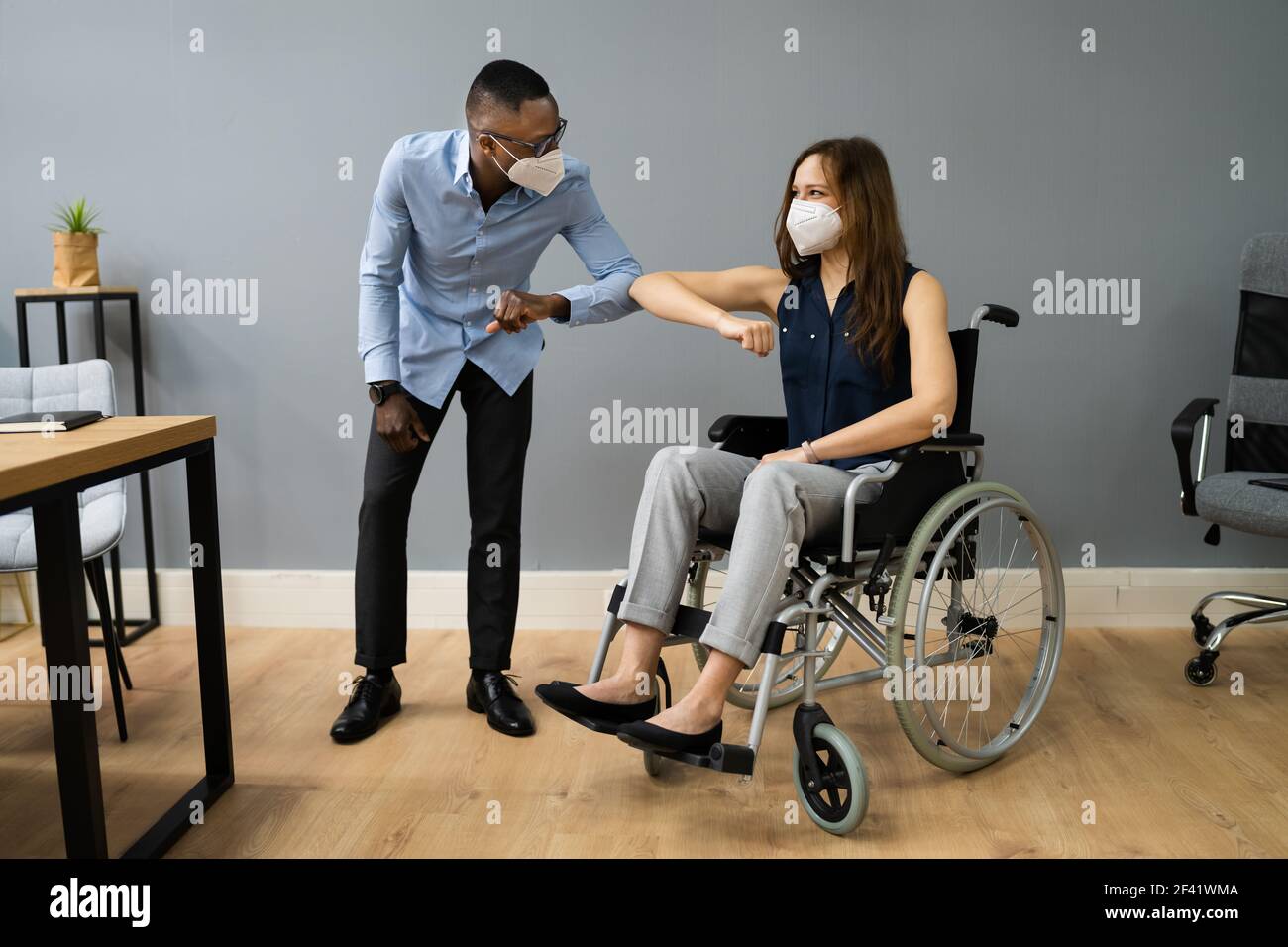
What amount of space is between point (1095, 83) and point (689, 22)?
3.44 feet

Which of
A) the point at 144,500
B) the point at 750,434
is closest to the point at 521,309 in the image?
the point at 750,434

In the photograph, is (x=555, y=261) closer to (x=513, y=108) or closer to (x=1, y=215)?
(x=513, y=108)

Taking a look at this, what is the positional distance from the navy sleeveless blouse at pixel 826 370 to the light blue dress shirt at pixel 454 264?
1.20 ft

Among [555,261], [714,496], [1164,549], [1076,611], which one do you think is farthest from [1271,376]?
[555,261]

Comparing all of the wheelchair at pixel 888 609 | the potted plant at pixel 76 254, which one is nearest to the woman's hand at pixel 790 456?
the wheelchair at pixel 888 609

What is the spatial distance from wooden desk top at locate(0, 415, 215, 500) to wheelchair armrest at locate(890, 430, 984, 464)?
1.19 meters

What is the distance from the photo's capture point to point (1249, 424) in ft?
8.93

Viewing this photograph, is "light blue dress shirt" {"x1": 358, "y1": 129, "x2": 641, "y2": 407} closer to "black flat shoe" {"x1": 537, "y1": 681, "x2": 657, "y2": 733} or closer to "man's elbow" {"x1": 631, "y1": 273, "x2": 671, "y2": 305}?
"man's elbow" {"x1": 631, "y1": 273, "x2": 671, "y2": 305}

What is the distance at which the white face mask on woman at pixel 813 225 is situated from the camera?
2000 millimetres

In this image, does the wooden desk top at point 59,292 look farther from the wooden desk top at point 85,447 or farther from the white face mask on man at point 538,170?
the white face mask on man at point 538,170

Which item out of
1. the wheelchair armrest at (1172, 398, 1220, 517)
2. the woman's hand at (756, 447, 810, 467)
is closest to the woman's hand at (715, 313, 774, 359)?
the woman's hand at (756, 447, 810, 467)

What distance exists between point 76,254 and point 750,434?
1.79m

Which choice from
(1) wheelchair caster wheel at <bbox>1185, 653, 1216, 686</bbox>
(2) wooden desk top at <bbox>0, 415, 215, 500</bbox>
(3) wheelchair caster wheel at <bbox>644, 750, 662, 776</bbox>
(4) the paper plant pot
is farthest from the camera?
(4) the paper plant pot

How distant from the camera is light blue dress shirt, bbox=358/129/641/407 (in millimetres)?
2137
